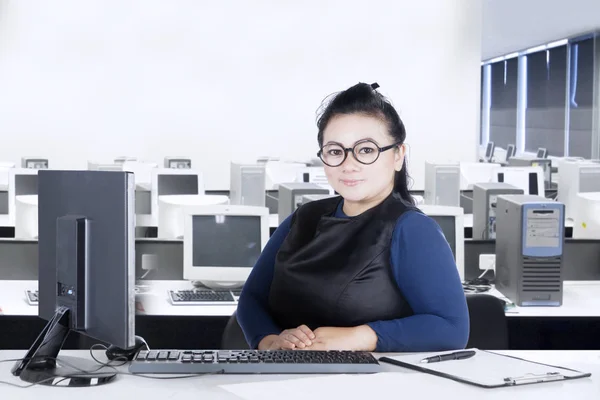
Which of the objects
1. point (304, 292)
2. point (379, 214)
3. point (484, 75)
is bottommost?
point (304, 292)

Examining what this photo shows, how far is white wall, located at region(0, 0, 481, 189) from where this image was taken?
10555 mm

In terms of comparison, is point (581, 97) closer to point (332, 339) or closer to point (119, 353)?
point (332, 339)

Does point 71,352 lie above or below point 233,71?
below

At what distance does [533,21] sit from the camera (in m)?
14.9

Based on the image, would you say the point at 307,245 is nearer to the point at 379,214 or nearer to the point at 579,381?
the point at 379,214

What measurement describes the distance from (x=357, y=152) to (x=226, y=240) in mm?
1982

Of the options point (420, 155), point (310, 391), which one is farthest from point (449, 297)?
point (420, 155)

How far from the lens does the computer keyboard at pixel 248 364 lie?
6.41ft

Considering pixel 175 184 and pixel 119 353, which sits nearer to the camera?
pixel 119 353

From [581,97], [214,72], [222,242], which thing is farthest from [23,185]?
[581,97]

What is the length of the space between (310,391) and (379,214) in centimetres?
61

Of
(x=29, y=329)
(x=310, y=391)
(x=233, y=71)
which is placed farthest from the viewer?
(x=233, y=71)

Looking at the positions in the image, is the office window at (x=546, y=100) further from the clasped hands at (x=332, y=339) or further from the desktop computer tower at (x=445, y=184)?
the clasped hands at (x=332, y=339)

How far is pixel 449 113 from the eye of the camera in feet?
35.4
